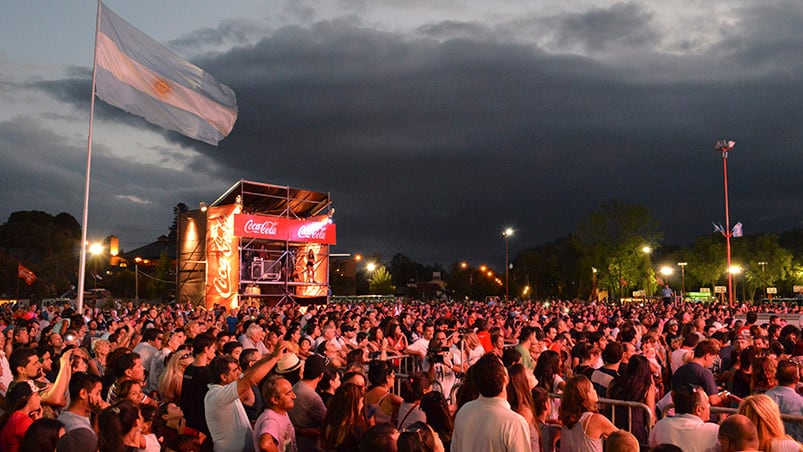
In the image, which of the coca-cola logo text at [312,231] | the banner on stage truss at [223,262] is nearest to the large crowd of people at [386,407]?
the banner on stage truss at [223,262]

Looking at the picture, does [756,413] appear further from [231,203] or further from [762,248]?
[762,248]

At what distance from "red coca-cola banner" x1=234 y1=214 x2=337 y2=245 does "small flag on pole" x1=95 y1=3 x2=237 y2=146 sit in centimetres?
2227

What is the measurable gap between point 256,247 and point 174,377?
36638 mm

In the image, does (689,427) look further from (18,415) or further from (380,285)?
(380,285)

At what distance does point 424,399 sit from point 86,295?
55919 millimetres

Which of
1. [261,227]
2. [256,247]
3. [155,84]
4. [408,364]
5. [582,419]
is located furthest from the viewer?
[256,247]

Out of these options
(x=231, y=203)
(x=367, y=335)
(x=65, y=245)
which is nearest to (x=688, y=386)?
(x=367, y=335)

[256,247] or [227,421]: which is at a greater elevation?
[256,247]

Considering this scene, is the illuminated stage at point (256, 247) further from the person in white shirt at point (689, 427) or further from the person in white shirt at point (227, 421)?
the person in white shirt at point (689, 427)

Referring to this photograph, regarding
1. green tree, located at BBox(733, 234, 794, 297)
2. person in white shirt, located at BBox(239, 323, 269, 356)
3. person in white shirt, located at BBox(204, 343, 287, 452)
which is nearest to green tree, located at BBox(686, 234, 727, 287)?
green tree, located at BBox(733, 234, 794, 297)

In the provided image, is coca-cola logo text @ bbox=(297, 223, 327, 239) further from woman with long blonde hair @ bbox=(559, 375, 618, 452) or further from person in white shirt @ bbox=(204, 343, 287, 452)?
woman with long blonde hair @ bbox=(559, 375, 618, 452)

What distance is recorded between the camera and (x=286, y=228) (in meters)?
42.5

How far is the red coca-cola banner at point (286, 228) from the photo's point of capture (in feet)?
132

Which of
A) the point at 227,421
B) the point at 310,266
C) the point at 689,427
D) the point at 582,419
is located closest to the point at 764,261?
the point at 310,266
